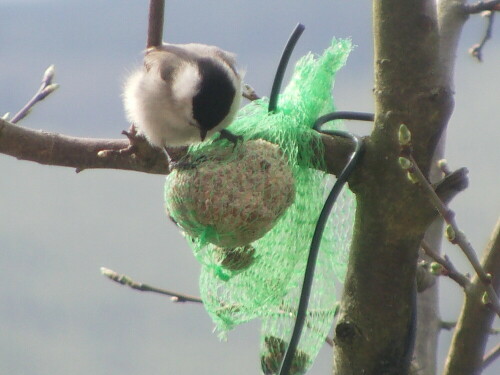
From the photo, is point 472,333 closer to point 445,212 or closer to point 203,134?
point 445,212

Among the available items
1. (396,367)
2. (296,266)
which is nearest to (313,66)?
(296,266)

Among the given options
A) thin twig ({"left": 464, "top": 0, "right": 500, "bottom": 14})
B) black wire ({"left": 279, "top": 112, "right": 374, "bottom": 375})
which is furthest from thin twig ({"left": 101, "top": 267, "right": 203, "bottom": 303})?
thin twig ({"left": 464, "top": 0, "right": 500, "bottom": 14})

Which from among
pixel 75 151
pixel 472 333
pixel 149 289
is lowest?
pixel 149 289

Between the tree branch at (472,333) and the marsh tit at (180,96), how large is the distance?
0.46 m

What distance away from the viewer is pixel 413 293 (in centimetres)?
99

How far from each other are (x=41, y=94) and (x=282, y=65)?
1.73 feet

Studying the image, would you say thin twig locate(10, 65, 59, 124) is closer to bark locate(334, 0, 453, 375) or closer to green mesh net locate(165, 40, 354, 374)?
green mesh net locate(165, 40, 354, 374)

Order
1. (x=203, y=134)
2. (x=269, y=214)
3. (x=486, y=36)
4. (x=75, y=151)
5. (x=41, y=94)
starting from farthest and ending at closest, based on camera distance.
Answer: (x=486, y=36) → (x=41, y=94) → (x=203, y=134) → (x=75, y=151) → (x=269, y=214)

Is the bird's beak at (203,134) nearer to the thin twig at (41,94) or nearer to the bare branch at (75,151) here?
the bare branch at (75,151)

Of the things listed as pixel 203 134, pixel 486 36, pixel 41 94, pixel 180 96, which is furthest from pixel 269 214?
pixel 486 36

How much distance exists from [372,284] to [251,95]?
56 cm

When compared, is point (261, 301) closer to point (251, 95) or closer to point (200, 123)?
point (200, 123)

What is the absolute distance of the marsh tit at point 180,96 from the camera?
1231mm

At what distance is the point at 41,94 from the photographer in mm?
1333
